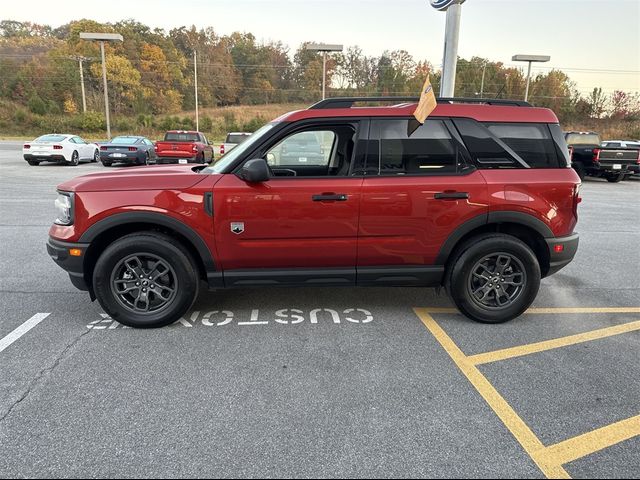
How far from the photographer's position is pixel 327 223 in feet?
12.2

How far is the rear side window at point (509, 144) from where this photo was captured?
3.86 m

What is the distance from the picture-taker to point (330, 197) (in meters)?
3.66

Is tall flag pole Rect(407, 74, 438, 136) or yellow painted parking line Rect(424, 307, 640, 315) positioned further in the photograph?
yellow painted parking line Rect(424, 307, 640, 315)

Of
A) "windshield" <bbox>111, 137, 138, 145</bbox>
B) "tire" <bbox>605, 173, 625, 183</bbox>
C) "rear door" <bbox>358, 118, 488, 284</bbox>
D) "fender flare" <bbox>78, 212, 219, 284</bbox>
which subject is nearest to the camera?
"fender flare" <bbox>78, 212, 219, 284</bbox>

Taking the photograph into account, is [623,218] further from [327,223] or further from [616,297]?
[327,223]

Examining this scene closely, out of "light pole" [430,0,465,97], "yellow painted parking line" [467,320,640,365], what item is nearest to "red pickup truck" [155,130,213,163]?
"light pole" [430,0,465,97]

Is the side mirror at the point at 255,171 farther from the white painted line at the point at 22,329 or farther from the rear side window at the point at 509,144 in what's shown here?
the white painted line at the point at 22,329

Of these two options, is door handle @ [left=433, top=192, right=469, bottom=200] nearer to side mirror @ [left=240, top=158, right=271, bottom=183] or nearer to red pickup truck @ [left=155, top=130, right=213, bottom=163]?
side mirror @ [left=240, top=158, right=271, bottom=183]

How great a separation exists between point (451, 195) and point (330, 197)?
1.04 m

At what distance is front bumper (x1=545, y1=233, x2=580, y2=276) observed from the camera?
3.94 metres

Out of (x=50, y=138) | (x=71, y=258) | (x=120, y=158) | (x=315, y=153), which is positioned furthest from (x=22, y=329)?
(x=50, y=138)

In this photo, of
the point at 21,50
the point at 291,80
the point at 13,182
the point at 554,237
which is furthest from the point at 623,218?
the point at 21,50

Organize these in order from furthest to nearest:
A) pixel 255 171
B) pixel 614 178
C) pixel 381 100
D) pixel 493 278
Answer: pixel 614 178 → pixel 381 100 → pixel 493 278 → pixel 255 171

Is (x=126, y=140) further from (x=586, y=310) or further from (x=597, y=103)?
(x=597, y=103)
